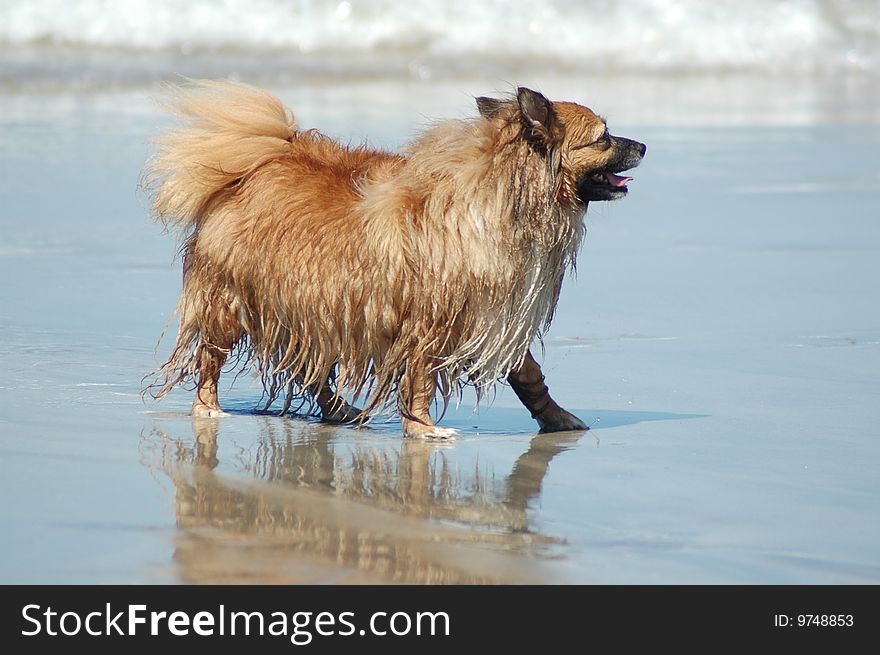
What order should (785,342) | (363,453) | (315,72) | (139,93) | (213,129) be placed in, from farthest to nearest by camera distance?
(315,72), (139,93), (785,342), (213,129), (363,453)

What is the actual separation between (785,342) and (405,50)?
18.3 metres

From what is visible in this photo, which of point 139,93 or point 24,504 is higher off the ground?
point 139,93

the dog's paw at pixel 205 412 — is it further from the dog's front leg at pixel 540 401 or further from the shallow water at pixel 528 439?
the dog's front leg at pixel 540 401

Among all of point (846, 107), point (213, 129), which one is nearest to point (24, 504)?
point (213, 129)

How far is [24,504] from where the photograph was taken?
406 centimetres

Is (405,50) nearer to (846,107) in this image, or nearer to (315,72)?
(315,72)

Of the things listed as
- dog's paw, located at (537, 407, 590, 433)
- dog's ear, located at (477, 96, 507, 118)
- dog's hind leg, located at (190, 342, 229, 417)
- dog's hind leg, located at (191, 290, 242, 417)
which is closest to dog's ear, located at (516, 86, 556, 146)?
dog's ear, located at (477, 96, 507, 118)

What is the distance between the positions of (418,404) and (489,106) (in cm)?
118

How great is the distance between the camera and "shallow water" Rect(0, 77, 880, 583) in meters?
3.76

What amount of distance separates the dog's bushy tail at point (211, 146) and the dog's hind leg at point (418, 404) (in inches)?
44.3

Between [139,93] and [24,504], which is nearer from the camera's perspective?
[24,504]

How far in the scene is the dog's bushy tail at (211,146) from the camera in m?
5.52

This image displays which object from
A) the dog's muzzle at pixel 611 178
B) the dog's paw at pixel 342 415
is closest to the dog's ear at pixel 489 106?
the dog's muzzle at pixel 611 178

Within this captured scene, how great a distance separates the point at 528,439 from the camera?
523 centimetres
